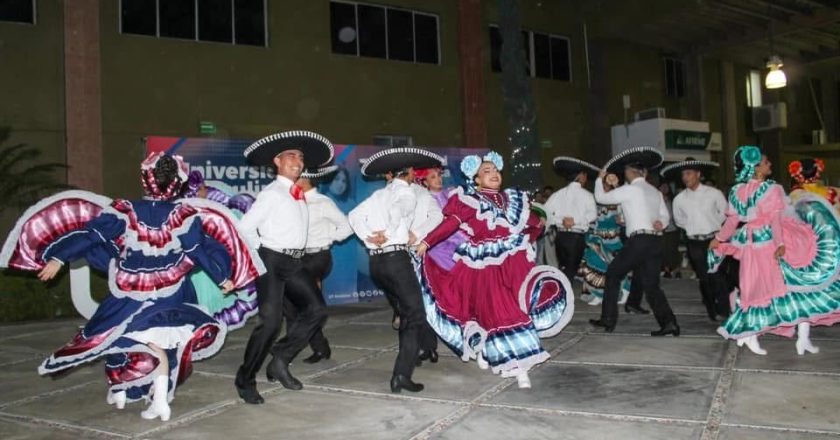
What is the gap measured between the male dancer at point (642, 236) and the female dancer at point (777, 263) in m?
0.92

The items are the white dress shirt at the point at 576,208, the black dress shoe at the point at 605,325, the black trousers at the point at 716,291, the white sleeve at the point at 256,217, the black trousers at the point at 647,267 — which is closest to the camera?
the white sleeve at the point at 256,217

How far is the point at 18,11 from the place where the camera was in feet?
45.1

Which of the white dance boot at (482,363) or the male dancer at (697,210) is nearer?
the white dance boot at (482,363)

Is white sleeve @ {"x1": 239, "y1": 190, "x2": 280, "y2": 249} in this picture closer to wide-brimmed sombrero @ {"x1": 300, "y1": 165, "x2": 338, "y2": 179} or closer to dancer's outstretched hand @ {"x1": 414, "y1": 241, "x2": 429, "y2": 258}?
dancer's outstretched hand @ {"x1": 414, "y1": 241, "x2": 429, "y2": 258}

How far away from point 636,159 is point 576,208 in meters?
2.52

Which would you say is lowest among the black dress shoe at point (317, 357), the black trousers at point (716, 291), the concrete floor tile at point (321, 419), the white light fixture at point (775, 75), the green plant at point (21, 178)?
the concrete floor tile at point (321, 419)

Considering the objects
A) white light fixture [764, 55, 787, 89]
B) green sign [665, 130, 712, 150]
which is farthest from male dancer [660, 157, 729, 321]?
green sign [665, 130, 712, 150]

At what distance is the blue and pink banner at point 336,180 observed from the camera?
10.5 m

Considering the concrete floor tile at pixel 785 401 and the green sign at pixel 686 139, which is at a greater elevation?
the green sign at pixel 686 139

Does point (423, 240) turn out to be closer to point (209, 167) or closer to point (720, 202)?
point (720, 202)

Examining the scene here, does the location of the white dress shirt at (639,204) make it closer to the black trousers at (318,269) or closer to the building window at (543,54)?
the black trousers at (318,269)

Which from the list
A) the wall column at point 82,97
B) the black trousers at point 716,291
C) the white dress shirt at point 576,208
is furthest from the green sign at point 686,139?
the wall column at point 82,97

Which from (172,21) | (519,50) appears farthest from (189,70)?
(519,50)

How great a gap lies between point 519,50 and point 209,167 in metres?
9.26
